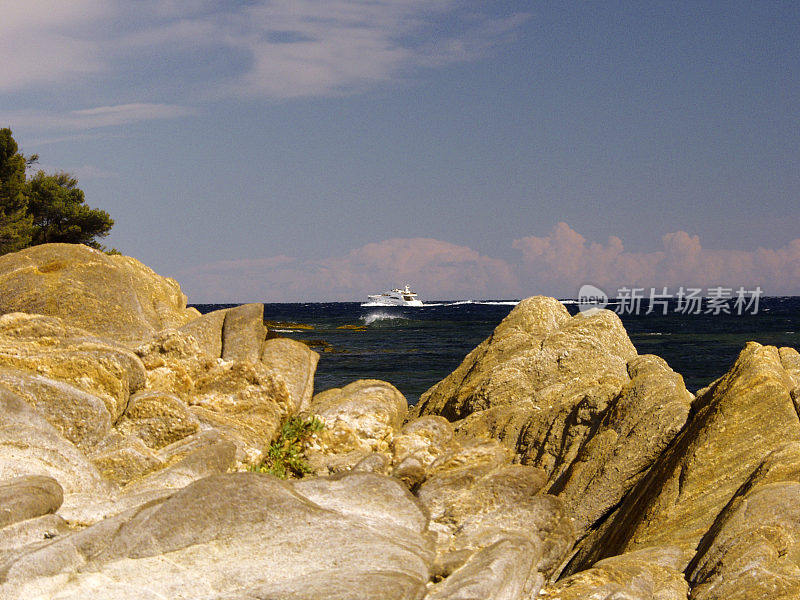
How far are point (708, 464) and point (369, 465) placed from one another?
224 inches

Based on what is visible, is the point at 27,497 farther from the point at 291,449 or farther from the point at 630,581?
the point at 630,581

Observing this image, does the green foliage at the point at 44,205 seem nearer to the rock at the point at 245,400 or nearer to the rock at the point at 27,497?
the rock at the point at 245,400

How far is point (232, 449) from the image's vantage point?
507 inches

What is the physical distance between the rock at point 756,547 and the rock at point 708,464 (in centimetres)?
55

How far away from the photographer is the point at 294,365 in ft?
58.2

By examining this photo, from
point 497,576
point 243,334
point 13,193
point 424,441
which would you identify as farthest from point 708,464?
point 13,193

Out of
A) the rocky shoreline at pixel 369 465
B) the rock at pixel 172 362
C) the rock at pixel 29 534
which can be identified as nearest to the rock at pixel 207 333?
the rocky shoreline at pixel 369 465

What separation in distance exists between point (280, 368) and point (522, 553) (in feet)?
32.6

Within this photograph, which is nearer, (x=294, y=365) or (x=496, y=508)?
(x=496, y=508)

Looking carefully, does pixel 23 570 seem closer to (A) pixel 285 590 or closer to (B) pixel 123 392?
(A) pixel 285 590

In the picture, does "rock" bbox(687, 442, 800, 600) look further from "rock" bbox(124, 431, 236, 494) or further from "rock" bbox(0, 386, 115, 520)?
"rock" bbox(0, 386, 115, 520)

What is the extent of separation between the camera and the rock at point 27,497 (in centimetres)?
862

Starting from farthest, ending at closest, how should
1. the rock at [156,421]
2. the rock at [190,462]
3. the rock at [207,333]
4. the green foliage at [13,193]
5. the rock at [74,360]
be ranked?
the green foliage at [13,193], the rock at [207,333], the rock at [156,421], the rock at [74,360], the rock at [190,462]

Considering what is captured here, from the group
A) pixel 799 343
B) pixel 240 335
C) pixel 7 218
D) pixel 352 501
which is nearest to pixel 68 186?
pixel 7 218
